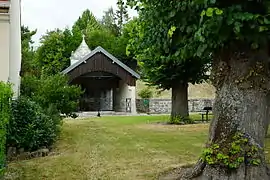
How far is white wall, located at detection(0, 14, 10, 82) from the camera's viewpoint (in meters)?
10.4

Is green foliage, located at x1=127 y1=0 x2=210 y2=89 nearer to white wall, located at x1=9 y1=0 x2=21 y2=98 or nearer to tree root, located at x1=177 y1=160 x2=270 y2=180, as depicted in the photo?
tree root, located at x1=177 y1=160 x2=270 y2=180

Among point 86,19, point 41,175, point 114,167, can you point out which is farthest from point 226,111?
point 86,19

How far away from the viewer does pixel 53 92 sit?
50.9 ft

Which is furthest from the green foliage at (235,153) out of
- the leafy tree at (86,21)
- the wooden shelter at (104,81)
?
the leafy tree at (86,21)

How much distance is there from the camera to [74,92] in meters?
16.3

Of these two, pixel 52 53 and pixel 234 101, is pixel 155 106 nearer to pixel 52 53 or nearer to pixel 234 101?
pixel 52 53

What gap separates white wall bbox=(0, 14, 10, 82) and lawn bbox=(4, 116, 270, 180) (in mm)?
2421

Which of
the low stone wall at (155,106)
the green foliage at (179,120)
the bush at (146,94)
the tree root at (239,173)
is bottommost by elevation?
the tree root at (239,173)

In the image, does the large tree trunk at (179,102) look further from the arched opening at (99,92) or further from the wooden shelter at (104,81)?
the arched opening at (99,92)

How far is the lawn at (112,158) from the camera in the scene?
8359 millimetres

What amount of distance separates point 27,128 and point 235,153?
6.34 metres

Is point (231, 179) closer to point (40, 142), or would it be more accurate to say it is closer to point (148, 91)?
point (40, 142)

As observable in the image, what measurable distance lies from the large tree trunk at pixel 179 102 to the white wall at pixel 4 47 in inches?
470

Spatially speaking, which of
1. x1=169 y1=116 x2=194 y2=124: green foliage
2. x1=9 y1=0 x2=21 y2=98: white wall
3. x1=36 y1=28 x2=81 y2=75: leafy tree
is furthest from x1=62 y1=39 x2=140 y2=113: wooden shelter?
x1=9 y1=0 x2=21 y2=98: white wall
